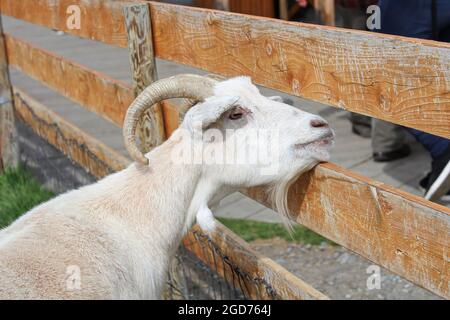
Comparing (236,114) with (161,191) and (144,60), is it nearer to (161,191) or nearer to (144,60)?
(161,191)

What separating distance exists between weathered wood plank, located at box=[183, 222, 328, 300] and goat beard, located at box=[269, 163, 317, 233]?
0.28m

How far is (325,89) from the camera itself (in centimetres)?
330

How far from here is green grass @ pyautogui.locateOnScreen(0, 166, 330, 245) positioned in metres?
6.16

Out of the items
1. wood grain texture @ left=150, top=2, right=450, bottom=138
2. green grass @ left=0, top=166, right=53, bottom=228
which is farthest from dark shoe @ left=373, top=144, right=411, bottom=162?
wood grain texture @ left=150, top=2, right=450, bottom=138

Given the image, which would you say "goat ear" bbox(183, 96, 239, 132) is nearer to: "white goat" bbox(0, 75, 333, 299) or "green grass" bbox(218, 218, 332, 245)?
"white goat" bbox(0, 75, 333, 299)

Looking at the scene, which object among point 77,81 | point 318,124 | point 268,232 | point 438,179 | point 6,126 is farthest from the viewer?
point 6,126

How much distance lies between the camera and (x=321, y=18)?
11.8 meters

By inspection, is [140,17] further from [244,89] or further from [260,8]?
[260,8]

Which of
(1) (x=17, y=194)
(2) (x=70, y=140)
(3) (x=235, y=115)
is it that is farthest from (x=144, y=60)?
(1) (x=17, y=194)

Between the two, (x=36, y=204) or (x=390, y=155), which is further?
(x=390, y=155)

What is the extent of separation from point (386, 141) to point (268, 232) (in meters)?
1.72

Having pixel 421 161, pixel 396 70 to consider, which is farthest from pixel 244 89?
pixel 421 161

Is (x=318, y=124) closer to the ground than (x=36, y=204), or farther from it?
farther from it

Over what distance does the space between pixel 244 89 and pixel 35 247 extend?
1.16m
